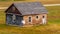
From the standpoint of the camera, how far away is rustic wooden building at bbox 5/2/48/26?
4275 centimetres

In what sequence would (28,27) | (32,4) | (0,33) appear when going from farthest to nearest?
(32,4)
(28,27)
(0,33)

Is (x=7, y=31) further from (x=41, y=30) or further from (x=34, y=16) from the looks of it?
(x=34, y=16)

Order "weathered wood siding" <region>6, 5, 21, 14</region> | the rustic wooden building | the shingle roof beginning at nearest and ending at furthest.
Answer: the rustic wooden building → the shingle roof → "weathered wood siding" <region>6, 5, 21, 14</region>

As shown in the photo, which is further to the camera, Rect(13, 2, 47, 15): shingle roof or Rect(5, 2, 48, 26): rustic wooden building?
Rect(13, 2, 47, 15): shingle roof

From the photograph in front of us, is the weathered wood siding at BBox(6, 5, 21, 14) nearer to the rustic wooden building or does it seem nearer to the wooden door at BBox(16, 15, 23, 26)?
the rustic wooden building

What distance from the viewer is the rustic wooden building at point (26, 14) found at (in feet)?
140

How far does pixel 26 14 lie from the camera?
4275 cm

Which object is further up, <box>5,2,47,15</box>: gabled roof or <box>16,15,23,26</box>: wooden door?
<box>5,2,47,15</box>: gabled roof

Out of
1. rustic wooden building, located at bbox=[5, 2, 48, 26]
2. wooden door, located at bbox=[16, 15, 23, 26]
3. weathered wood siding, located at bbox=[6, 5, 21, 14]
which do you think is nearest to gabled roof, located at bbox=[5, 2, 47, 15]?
rustic wooden building, located at bbox=[5, 2, 48, 26]

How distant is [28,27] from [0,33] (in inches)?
285

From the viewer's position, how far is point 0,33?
35719 mm

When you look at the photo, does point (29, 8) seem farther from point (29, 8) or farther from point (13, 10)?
point (13, 10)

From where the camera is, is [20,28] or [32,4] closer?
[20,28]

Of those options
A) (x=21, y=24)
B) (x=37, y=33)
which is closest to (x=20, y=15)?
(x=21, y=24)
